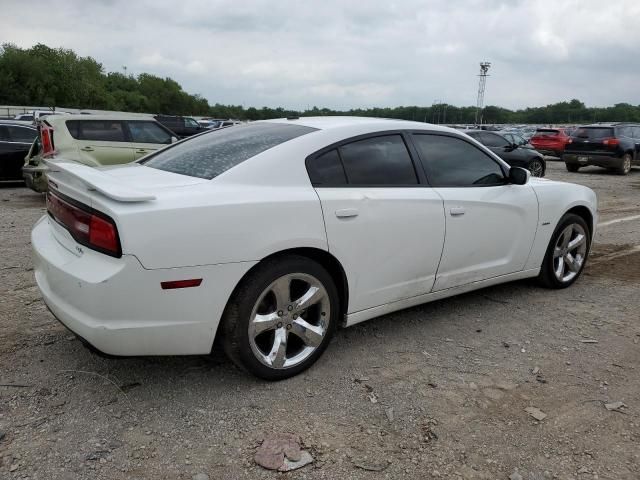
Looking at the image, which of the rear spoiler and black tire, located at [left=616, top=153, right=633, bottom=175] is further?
black tire, located at [left=616, top=153, right=633, bottom=175]

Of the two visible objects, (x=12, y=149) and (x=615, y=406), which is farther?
(x=12, y=149)

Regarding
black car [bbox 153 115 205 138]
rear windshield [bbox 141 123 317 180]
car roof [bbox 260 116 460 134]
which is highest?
car roof [bbox 260 116 460 134]

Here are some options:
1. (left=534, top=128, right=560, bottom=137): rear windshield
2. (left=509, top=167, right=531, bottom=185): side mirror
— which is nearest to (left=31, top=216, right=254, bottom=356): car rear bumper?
(left=509, top=167, right=531, bottom=185): side mirror

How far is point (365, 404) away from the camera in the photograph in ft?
9.57

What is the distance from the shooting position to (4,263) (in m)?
5.39

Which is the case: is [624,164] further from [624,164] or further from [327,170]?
[327,170]

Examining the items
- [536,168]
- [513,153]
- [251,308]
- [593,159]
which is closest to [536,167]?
[536,168]

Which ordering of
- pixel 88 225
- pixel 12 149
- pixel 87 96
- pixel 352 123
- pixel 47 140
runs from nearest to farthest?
1. pixel 88 225
2. pixel 352 123
3. pixel 47 140
4. pixel 12 149
5. pixel 87 96

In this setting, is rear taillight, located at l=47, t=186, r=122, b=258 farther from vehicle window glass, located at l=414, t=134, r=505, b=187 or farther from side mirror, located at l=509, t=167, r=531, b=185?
side mirror, located at l=509, t=167, r=531, b=185

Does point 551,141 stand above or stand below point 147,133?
below

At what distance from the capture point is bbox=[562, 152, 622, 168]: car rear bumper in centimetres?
1655

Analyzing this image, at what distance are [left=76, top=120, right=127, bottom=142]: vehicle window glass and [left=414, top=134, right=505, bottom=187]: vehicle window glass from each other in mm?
7288

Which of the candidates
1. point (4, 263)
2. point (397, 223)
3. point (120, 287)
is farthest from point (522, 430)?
point (4, 263)

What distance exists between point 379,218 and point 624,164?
53.3 ft
